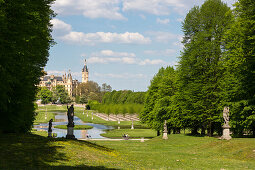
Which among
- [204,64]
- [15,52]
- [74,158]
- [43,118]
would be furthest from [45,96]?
[74,158]

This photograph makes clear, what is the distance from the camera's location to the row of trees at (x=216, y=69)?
84.0 feet

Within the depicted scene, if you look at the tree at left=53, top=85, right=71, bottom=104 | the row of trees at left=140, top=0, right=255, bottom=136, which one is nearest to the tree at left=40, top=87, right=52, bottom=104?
the tree at left=53, top=85, right=71, bottom=104

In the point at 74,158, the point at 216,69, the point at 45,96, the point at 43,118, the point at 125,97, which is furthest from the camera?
the point at 45,96

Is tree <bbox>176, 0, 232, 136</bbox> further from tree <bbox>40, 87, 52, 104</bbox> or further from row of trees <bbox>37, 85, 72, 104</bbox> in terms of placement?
row of trees <bbox>37, 85, 72, 104</bbox>

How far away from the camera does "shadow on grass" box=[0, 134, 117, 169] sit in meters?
12.7

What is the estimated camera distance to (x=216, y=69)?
31.9 meters

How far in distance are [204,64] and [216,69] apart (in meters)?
1.40

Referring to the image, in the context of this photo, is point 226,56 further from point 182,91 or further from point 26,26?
point 26,26

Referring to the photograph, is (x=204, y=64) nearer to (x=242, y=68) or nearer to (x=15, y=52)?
(x=242, y=68)

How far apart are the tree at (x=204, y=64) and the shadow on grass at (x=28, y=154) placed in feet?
63.3

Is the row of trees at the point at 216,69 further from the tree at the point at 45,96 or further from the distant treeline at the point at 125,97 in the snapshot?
the tree at the point at 45,96

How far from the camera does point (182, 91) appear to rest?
35562 millimetres

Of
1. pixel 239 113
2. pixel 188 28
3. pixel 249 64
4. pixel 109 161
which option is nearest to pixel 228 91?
pixel 239 113

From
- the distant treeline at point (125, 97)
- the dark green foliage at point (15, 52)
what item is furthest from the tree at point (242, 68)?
the distant treeline at point (125, 97)
